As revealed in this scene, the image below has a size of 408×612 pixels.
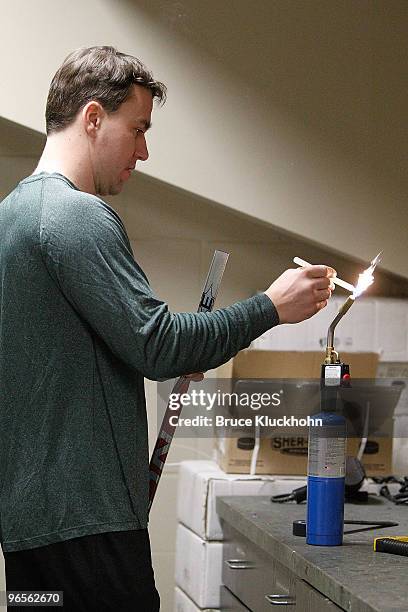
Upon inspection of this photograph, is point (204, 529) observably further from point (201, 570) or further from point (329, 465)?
point (329, 465)

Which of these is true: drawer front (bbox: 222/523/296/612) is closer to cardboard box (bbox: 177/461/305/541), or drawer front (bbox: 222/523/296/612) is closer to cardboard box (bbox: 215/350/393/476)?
cardboard box (bbox: 177/461/305/541)

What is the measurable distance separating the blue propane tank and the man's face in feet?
1.52

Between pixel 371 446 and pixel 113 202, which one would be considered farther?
pixel 113 202

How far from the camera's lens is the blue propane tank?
145 cm

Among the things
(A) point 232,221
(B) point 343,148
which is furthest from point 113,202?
(B) point 343,148

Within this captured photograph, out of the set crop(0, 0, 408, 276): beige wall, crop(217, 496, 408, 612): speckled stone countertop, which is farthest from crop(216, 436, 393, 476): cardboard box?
crop(0, 0, 408, 276): beige wall

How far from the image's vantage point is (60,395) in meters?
1.22

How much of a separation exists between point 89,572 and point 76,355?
0.29 m

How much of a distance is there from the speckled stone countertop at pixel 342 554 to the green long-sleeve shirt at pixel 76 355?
11.1 inches

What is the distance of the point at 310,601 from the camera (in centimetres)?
136

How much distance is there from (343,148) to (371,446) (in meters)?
0.86

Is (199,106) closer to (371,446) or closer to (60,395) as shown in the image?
(371,446)

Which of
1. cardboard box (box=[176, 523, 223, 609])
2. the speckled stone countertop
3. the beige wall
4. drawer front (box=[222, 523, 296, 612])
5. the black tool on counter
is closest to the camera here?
the speckled stone countertop

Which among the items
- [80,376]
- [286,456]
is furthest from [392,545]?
[286,456]
